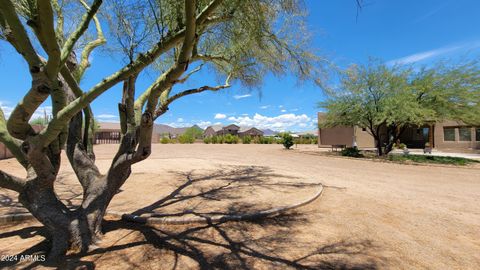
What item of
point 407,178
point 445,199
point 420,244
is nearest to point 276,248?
point 420,244

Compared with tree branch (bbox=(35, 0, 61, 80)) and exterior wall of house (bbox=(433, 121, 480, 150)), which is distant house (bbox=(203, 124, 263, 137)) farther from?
tree branch (bbox=(35, 0, 61, 80))

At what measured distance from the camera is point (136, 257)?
2984mm

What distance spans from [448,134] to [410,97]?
14553mm

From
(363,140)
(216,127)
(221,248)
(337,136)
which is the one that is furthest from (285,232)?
(216,127)

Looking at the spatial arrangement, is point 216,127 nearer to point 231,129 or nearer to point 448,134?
point 231,129

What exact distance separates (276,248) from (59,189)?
20.2ft

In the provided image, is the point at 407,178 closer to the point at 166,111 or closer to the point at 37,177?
the point at 166,111

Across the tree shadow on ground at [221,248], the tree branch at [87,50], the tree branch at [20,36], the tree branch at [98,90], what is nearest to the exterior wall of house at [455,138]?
the tree shadow on ground at [221,248]

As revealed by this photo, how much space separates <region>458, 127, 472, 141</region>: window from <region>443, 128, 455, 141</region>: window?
56 centimetres

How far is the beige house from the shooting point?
70.0 feet

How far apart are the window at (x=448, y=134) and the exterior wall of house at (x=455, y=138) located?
5.0 inches

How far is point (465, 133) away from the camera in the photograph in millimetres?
21734

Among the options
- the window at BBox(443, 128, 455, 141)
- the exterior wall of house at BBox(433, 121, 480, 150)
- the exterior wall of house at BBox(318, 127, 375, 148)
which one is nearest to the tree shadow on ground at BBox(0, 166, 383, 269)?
the exterior wall of house at BBox(433, 121, 480, 150)

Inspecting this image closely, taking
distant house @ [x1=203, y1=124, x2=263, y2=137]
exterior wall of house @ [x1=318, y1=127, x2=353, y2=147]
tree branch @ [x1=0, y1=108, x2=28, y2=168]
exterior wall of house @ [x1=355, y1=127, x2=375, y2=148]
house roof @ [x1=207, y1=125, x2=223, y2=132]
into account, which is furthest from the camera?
house roof @ [x1=207, y1=125, x2=223, y2=132]
